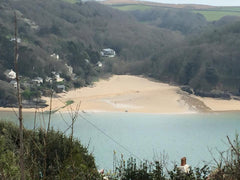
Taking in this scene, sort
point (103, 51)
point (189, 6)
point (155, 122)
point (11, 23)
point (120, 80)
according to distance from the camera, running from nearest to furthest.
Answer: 1. point (155, 122)
2. point (120, 80)
3. point (11, 23)
4. point (103, 51)
5. point (189, 6)

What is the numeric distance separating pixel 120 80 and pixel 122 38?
1712 cm

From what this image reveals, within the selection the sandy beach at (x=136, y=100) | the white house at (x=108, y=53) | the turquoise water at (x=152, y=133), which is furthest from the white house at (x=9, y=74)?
the white house at (x=108, y=53)

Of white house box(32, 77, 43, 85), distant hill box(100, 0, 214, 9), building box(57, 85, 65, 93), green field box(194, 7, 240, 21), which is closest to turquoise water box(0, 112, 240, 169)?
building box(57, 85, 65, 93)

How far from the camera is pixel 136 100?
34594 millimetres

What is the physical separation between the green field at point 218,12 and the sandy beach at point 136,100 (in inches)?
1882

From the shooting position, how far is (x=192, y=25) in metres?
81.0

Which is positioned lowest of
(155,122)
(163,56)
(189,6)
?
(155,122)

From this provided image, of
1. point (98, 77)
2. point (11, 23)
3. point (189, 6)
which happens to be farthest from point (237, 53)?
point (189, 6)

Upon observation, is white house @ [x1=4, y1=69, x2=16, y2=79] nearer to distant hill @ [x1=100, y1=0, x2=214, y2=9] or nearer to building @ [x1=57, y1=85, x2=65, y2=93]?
building @ [x1=57, y1=85, x2=65, y2=93]

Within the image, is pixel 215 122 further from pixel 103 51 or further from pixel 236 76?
pixel 103 51

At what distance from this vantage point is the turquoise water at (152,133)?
1971cm

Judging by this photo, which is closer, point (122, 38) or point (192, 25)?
point (122, 38)

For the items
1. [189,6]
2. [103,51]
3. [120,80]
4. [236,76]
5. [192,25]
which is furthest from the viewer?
[189,6]

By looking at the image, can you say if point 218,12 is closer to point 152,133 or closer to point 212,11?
point 212,11
